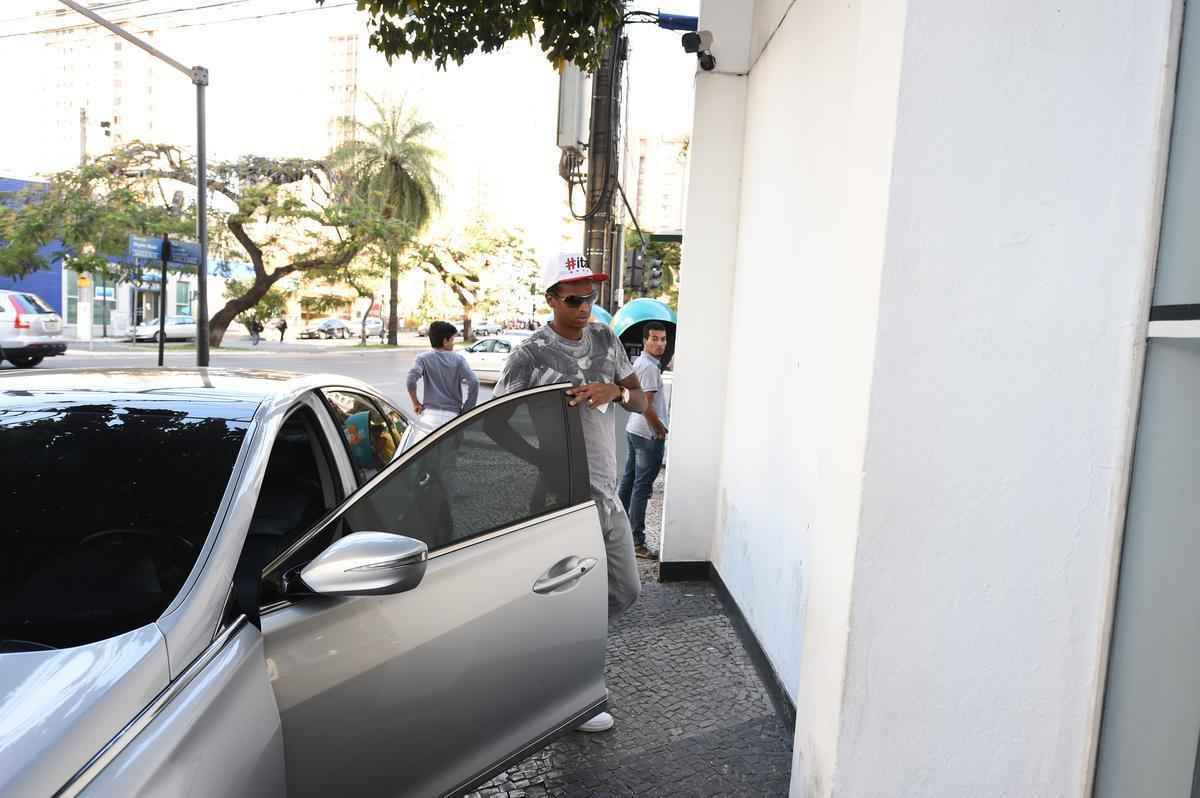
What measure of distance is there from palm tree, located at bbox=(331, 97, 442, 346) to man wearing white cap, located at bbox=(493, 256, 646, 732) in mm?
36515

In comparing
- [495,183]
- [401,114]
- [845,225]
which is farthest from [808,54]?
[495,183]

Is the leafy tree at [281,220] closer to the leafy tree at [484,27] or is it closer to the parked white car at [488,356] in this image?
the parked white car at [488,356]

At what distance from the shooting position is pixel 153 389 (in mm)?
2695

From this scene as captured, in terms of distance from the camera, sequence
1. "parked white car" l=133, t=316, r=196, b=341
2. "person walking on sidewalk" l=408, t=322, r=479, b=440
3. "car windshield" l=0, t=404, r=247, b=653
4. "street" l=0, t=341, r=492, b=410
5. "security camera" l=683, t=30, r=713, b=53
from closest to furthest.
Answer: "car windshield" l=0, t=404, r=247, b=653
"security camera" l=683, t=30, r=713, b=53
"person walking on sidewalk" l=408, t=322, r=479, b=440
"street" l=0, t=341, r=492, b=410
"parked white car" l=133, t=316, r=196, b=341

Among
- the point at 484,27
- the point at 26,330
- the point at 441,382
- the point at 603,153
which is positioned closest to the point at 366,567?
the point at 484,27

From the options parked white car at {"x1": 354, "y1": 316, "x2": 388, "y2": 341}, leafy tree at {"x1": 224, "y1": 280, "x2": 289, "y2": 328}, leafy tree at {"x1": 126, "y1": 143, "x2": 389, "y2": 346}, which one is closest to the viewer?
leafy tree at {"x1": 126, "y1": 143, "x2": 389, "y2": 346}

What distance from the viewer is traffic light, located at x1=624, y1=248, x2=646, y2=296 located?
1490cm

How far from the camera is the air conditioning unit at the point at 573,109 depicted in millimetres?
12259

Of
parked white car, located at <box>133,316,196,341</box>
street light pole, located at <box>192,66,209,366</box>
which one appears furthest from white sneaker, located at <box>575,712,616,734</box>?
parked white car, located at <box>133,316,196,341</box>

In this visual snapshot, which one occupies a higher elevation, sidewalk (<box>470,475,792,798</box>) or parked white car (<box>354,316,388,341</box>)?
sidewalk (<box>470,475,792,798</box>)

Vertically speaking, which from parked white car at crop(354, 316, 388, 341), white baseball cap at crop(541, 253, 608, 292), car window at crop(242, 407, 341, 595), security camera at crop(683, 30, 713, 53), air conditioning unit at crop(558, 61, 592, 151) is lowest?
parked white car at crop(354, 316, 388, 341)

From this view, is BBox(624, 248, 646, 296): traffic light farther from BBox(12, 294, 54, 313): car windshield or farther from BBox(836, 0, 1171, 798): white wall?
BBox(12, 294, 54, 313): car windshield

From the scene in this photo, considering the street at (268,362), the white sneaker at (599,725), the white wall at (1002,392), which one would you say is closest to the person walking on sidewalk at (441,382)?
the white sneaker at (599,725)

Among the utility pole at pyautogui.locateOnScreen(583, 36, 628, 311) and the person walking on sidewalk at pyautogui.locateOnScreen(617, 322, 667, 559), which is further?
the utility pole at pyautogui.locateOnScreen(583, 36, 628, 311)
